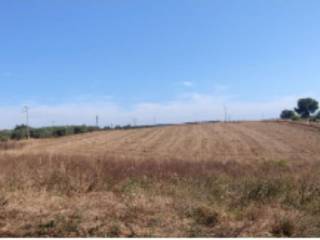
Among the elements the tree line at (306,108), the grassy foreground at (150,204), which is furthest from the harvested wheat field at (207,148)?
the tree line at (306,108)

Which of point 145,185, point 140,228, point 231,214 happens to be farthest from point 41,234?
point 145,185

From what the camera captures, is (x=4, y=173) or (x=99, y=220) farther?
(x=4, y=173)

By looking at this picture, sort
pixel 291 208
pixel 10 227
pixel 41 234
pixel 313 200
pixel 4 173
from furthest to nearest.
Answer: pixel 4 173 < pixel 313 200 < pixel 291 208 < pixel 10 227 < pixel 41 234

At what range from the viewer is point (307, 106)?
138 meters

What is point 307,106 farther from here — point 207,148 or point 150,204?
point 150,204

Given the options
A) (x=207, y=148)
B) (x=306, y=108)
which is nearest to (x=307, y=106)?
(x=306, y=108)

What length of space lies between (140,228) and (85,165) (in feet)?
20.0

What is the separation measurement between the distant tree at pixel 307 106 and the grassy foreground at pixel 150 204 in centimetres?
13702

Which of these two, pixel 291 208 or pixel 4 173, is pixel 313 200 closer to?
pixel 291 208

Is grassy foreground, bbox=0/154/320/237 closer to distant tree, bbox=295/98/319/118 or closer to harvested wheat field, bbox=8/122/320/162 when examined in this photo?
harvested wheat field, bbox=8/122/320/162

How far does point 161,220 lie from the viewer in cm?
604

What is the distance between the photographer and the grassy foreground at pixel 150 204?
222 inches

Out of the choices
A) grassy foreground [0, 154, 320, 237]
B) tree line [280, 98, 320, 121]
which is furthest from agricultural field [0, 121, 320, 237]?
tree line [280, 98, 320, 121]

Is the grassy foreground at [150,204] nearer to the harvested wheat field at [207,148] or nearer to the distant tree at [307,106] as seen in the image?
the harvested wheat field at [207,148]
